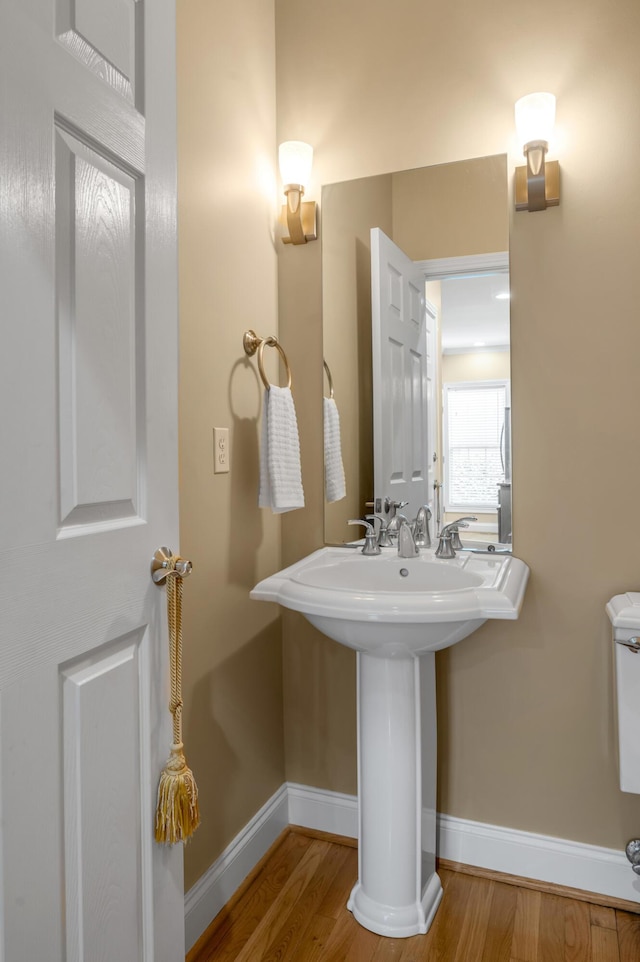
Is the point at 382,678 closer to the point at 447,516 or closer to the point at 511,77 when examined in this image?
the point at 447,516

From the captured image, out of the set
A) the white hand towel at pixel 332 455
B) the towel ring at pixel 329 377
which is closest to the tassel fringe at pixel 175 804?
the white hand towel at pixel 332 455

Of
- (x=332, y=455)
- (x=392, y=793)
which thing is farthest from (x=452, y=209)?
(x=392, y=793)

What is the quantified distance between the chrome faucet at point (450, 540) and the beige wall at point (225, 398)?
540mm

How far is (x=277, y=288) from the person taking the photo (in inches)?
79.5

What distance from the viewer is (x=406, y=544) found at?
1742mm

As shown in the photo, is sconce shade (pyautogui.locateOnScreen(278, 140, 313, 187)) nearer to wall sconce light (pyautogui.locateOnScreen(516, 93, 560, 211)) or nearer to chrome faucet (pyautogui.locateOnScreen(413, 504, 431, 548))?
wall sconce light (pyautogui.locateOnScreen(516, 93, 560, 211))

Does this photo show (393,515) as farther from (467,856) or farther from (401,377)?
(467,856)

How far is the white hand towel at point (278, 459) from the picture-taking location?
1751 millimetres

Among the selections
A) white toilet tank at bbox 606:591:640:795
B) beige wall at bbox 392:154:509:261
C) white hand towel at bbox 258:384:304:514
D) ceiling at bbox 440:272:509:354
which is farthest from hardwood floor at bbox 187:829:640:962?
beige wall at bbox 392:154:509:261

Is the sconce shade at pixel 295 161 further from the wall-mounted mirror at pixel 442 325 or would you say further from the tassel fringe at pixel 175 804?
the tassel fringe at pixel 175 804

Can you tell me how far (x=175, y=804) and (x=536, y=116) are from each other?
5.82 ft

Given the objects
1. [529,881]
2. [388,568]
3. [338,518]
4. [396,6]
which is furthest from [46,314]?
[529,881]

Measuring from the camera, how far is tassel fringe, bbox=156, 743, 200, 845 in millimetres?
1036

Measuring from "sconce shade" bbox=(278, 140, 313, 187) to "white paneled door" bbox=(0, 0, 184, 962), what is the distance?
32.4 inches
